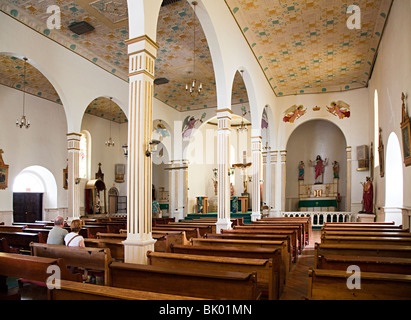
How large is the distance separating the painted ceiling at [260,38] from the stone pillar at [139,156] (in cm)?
443

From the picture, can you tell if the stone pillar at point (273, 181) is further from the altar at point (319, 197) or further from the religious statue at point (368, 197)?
the religious statue at point (368, 197)

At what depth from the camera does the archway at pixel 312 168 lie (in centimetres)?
1723

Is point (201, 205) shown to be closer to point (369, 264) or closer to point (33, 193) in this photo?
point (33, 193)

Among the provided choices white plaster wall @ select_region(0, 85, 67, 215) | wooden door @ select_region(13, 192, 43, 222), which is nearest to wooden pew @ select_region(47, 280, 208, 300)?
white plaster wall @ select_region(0, 85, 67, 215)

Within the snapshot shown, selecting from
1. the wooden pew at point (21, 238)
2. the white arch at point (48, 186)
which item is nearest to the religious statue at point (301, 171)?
the white arch at point (48, 186)

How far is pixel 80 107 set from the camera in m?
11.3

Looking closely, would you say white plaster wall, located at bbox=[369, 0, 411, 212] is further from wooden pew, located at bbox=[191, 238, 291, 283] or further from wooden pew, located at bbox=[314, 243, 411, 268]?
wooden pew, located at bbox=[191, 238, 291, 283]

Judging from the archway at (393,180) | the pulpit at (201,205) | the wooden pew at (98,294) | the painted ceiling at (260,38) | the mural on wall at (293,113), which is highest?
the painted ceiling at (260,38)

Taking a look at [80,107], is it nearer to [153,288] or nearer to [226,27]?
[226,27]

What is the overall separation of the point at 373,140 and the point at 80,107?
11.2m

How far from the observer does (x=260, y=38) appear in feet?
35.6

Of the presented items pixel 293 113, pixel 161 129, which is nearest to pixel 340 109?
pixel 293 113

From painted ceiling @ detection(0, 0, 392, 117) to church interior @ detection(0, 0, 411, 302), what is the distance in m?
0.06

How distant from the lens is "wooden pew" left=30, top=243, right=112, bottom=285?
4281mm
